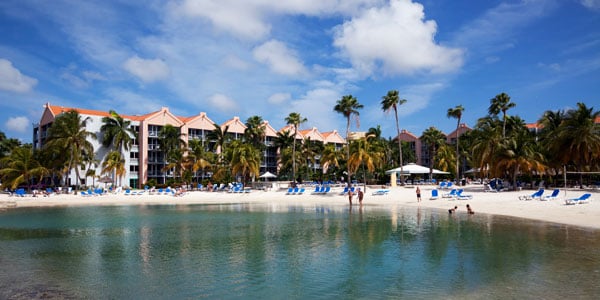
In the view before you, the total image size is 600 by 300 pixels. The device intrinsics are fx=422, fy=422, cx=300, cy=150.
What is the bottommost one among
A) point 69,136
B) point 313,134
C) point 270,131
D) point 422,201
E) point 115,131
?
point 422,201

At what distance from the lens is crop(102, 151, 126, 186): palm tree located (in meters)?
53.2

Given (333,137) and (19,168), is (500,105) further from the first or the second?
(19,168)

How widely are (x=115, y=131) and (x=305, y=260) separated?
167ft

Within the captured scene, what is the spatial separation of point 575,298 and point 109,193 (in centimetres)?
4683

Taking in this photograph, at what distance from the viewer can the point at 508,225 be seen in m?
19.8

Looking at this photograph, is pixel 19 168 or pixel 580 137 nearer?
pixel 580 137

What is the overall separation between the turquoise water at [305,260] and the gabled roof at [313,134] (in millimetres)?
59903

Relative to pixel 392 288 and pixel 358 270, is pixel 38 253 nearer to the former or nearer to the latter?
pixel 358 270

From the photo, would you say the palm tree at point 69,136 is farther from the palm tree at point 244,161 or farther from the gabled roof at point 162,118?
the palm tree at point 244,161

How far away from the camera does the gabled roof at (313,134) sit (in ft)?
266

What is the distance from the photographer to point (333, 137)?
87250mm

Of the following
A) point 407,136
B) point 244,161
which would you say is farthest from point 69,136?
point 407,136

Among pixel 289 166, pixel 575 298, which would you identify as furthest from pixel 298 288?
pixel 289 166

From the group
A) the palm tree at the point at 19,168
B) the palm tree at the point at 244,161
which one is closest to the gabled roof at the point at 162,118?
the palm tree at the point at 19,168
